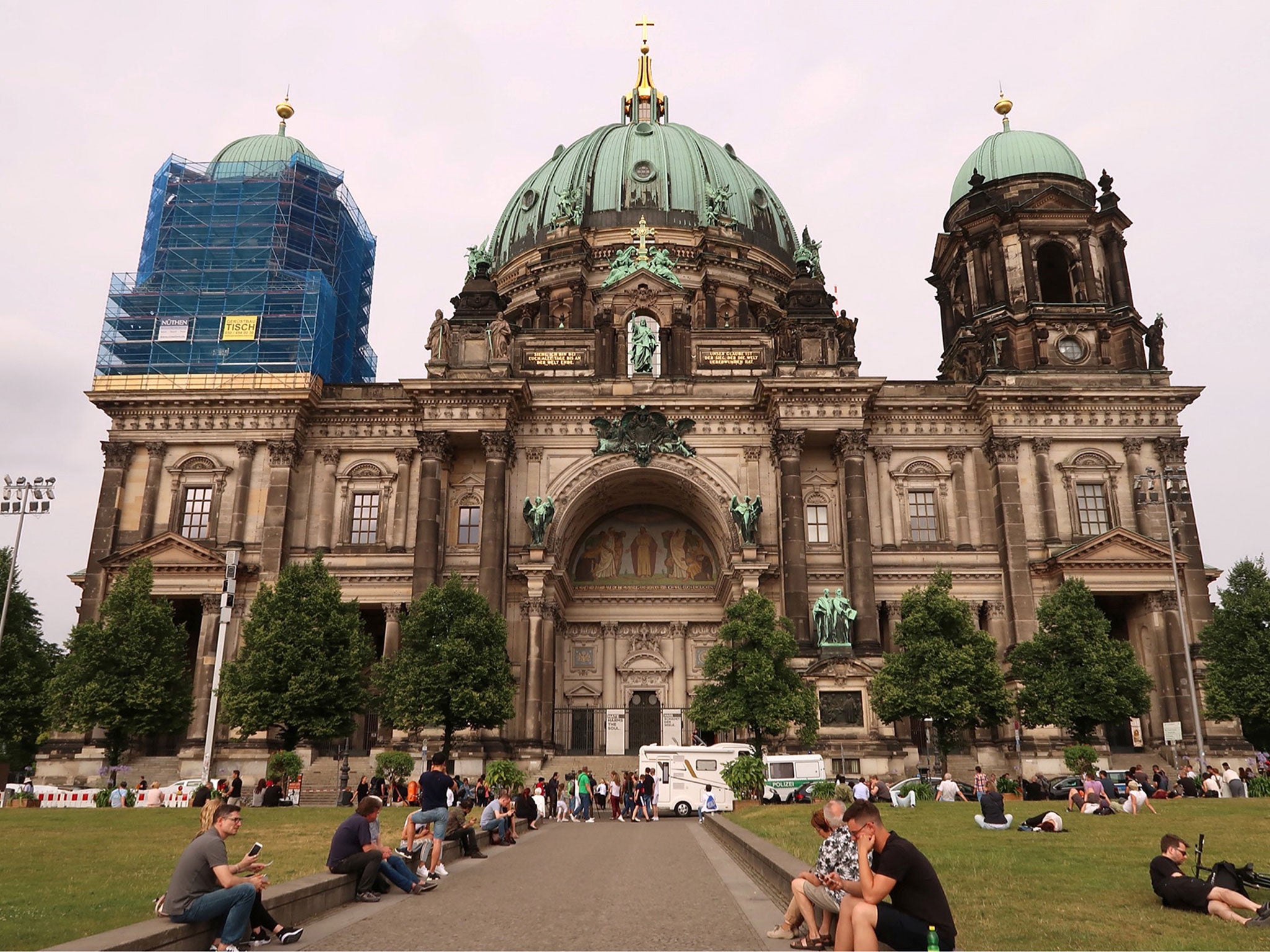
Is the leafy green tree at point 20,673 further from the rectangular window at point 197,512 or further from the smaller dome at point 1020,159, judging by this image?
the smaller dome at point 1020,159

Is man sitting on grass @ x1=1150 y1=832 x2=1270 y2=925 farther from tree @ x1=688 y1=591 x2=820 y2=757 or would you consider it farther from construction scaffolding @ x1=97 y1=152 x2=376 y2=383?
construction scaffolding @ x1=97 y1=152 x2=376 y2=383

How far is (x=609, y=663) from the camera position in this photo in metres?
52.1

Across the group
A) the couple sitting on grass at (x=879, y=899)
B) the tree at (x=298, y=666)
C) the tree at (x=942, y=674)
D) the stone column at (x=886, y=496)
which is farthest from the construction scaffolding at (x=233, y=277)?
the couple sitting on grass at (x=879, y=899)

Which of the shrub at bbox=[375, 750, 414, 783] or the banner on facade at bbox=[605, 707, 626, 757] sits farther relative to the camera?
the banner on facade at bbox=[605, 707, 626, 757]

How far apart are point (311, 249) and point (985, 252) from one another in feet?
Answer: 124

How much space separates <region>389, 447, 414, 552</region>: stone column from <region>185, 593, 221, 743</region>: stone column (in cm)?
841

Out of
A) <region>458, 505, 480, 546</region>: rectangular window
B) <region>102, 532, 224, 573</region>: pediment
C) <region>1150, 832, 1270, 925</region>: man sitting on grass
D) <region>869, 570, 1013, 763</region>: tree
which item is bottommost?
<region>1150, 832, 1270, 925</region>: man sitting on grass

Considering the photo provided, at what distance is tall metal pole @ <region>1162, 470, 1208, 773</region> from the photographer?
1506 inches

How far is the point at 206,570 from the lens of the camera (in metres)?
46.7

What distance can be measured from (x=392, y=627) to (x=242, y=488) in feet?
33.0

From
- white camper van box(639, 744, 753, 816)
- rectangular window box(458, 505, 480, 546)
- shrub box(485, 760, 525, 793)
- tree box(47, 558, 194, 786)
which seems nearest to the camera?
shrub box(485, 760, 525, 793)

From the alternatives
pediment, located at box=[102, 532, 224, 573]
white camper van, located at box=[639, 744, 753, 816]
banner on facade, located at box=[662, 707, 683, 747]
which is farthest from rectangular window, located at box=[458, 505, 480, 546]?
white camper van, located at box=[639, 744, 753, 816]

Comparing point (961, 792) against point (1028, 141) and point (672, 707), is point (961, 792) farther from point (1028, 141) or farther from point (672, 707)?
point (1028, 141)

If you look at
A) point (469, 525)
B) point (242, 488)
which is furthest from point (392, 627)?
point (242, 488)
